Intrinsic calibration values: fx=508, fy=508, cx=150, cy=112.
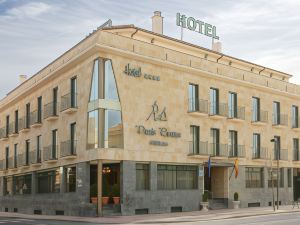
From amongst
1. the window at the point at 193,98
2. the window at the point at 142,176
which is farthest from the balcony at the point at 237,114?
the window at the point at 142,176

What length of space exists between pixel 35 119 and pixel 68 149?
913 cm

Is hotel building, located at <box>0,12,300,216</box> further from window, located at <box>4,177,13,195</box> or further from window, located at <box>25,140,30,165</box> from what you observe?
window, located at <box>4,177,13,195</box>

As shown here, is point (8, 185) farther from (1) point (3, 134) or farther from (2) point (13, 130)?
(2) point (13, 130)

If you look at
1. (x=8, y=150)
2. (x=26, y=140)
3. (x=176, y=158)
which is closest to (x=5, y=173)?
(x=8, y=150)

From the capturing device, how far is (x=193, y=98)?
4419 centimetres

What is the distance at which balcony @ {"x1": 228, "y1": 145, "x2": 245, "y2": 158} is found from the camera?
154 ft

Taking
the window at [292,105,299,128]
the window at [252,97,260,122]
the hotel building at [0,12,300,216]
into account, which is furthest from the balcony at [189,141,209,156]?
the window at [292,105,299,128]

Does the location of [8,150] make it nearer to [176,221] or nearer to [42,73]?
[42,73]

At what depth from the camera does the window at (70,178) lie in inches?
1586

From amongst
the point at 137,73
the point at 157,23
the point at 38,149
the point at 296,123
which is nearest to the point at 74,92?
the point at 137,73

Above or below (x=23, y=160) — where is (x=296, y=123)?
above

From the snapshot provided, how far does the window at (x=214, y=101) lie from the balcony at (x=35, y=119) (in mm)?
15918

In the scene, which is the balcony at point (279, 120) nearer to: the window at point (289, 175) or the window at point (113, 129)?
the window at point (289, 175)

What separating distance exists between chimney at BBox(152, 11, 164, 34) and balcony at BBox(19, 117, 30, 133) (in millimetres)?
15658
